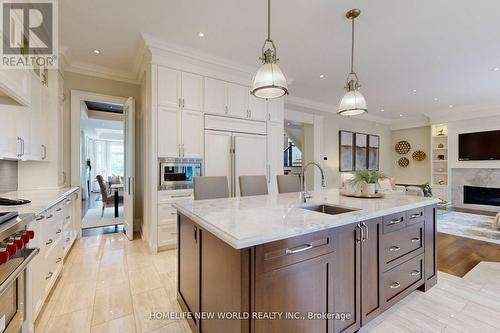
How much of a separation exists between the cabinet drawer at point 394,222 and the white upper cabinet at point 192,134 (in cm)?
265

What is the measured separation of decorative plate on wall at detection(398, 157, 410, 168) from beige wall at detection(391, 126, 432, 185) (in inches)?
3.8

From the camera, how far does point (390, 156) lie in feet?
27.8

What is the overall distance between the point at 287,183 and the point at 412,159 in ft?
23.2

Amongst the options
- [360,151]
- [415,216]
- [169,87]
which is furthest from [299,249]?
[360,151]

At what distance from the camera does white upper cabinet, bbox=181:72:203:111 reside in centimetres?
341

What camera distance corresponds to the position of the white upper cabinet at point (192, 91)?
3.41m

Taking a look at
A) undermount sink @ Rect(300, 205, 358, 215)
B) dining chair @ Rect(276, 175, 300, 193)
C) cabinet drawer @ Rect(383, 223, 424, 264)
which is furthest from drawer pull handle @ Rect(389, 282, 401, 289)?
dining chair @ Rect(276, 175, 300, 193)

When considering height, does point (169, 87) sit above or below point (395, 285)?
above

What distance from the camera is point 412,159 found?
7984mm

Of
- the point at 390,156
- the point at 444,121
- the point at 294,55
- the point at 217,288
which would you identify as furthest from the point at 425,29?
the point at 390,156

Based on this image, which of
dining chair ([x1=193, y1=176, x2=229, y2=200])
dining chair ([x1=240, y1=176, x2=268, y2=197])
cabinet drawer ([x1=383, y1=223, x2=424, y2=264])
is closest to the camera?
cabinet drawer ([x1=383, y1=223, x2=424, y2=264])

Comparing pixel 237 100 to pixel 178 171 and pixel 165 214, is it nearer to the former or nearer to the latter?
pixel 178 171

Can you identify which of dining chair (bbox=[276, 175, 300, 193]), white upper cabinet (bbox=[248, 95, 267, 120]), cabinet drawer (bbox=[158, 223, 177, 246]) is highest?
white upper cabinet (bbox=[248, 95, 267, 120])

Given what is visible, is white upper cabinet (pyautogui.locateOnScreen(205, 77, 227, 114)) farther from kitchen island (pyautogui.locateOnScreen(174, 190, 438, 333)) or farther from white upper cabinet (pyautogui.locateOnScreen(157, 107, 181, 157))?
kitchen island (pyautogui.locateOnScreen(174, 190, 438, 333))
